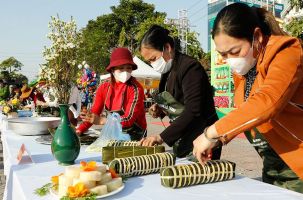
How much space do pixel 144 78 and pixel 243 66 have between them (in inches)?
624

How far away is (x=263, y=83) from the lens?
1257 millimetres

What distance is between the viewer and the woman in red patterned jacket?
2771 millimetres

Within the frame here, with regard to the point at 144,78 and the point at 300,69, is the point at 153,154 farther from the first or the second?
the point at 144,78

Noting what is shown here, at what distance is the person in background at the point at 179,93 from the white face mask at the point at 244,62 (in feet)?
1.80

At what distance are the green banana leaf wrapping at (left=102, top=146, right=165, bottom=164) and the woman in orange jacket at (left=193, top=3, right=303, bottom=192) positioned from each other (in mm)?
414

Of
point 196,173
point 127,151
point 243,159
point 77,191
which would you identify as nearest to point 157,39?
point 127,151

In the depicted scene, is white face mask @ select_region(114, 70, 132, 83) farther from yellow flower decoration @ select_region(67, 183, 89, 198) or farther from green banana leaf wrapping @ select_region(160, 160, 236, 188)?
yellow flower decoration @ select_region(67, 183, 89, 198)

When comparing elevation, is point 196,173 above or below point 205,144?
below

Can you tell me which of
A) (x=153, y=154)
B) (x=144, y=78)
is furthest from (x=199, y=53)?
(x=153, y=154)

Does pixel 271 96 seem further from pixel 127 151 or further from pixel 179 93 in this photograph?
pixel 179 93

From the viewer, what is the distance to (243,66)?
4.82ft

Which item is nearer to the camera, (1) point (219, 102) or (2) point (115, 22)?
(1) point (219, 102)

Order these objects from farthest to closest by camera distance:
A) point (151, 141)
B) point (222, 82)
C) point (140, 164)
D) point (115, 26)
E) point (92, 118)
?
1. point (115, 26)
2. point (222, 82)
3. point (92, 118)
4. point (151, 141)
5. point (140, 164)

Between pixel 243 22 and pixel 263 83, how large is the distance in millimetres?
261
